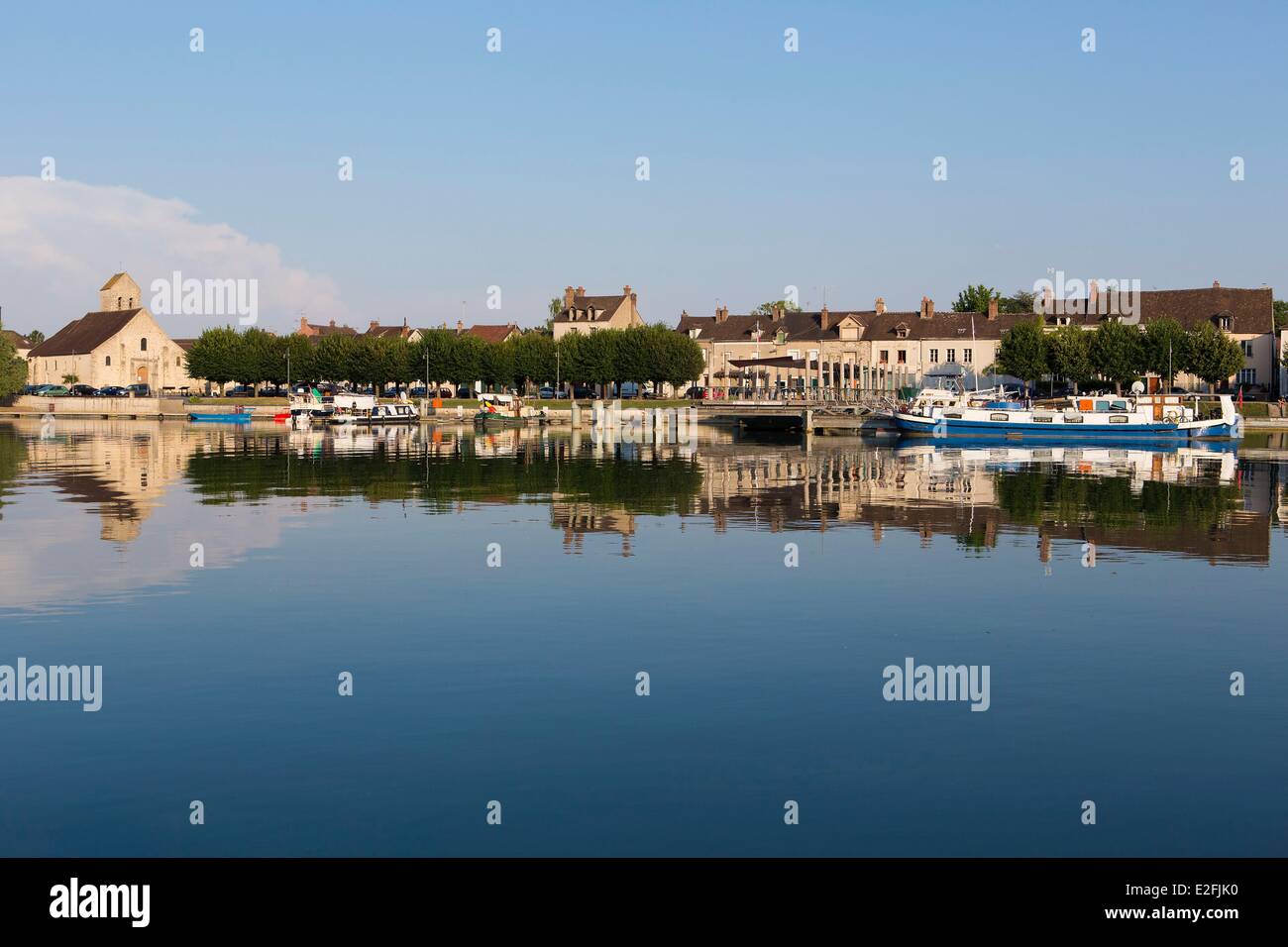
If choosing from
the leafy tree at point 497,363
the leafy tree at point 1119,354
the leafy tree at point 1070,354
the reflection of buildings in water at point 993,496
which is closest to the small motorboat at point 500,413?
the leafy tree at point 497,363

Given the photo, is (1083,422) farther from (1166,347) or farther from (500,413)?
(500,413)

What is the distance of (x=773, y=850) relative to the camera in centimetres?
1364

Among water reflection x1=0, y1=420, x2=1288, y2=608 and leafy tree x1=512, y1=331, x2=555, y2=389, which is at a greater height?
leafy tree x1=512, y1=331, x2=555, y2=389

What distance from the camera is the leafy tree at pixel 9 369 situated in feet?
491

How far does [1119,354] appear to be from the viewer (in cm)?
14062

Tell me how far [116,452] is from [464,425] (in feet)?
182

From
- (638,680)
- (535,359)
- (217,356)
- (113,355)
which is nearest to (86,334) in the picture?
(113,355)

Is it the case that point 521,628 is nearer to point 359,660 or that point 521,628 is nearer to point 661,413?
point 359,660

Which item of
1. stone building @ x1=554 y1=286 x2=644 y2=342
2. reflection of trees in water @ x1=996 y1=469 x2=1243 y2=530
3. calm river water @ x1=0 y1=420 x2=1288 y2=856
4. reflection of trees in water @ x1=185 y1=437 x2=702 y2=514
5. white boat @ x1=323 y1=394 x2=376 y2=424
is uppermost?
stone building @ x1=554 y1=286 x2=644 y2=342

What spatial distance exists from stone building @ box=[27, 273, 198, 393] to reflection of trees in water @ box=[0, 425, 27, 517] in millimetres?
80928

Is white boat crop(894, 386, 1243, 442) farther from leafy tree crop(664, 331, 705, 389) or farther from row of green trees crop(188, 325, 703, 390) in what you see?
row of green trees crop(188, 325, 703, 390)

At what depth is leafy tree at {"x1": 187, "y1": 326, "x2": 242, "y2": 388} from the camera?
180 m

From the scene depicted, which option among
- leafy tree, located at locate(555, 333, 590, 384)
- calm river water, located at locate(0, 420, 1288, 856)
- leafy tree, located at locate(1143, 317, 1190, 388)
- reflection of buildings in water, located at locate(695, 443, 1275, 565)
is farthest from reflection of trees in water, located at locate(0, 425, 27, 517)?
leafy tree, located at locate(1143, 317, 1190, 388)
